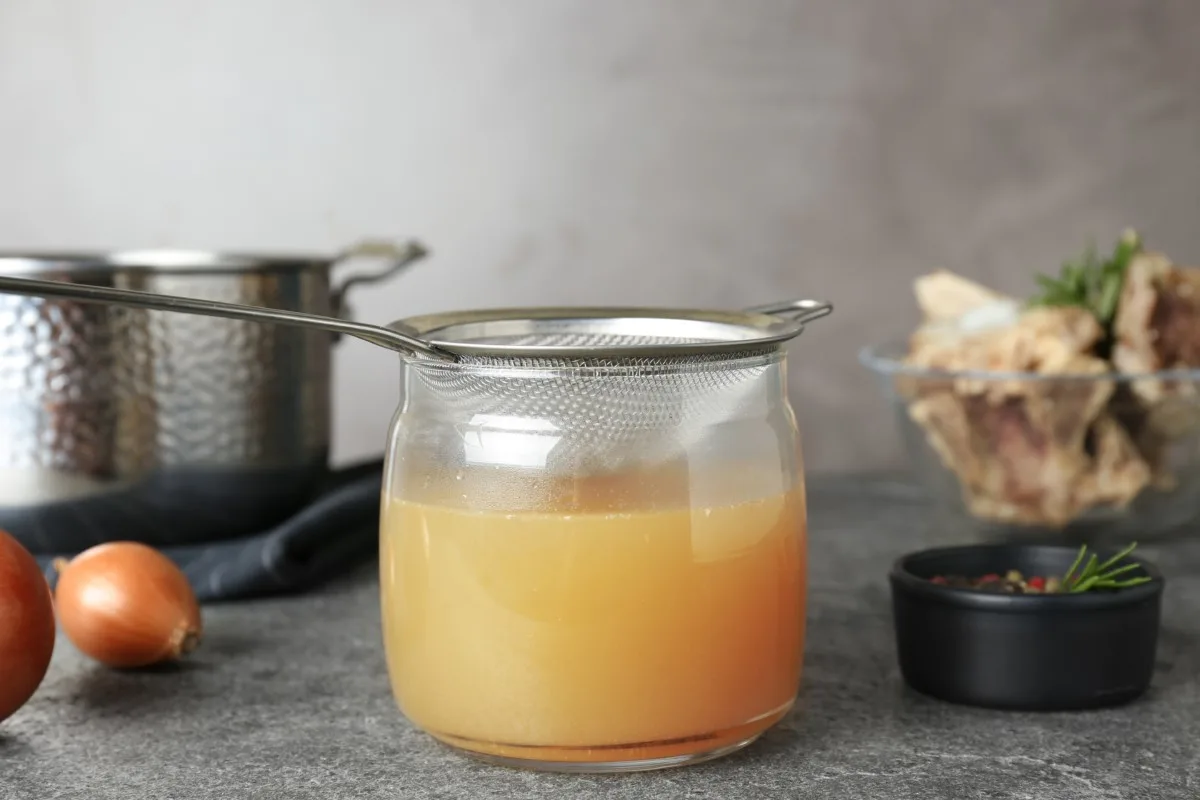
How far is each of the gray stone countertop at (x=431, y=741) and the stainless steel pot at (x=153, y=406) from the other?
0.20 metres

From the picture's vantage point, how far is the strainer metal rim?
0.74 meters

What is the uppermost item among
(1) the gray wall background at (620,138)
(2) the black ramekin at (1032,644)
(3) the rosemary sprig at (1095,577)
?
(1) the gray wall background at (620,138)

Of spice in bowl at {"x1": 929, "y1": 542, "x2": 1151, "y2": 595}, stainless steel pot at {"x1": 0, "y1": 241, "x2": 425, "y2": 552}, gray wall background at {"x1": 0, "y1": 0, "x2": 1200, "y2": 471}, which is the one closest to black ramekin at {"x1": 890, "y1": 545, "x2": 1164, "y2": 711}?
spice in bowl at {"x1": 929, "y1": 542, "x2": 1151, "y2": 595}

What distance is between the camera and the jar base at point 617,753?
78 cm

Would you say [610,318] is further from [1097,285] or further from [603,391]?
[1097,285]

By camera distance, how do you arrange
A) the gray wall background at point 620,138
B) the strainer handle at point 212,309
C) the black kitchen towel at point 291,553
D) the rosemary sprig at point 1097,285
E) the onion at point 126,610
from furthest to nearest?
the gray wall background at point 620,138
the rosemary sprig at point 1097,285
the black kitchen towel at point 291,553
the onion at point 126,610
the strainer handle at point 212,309

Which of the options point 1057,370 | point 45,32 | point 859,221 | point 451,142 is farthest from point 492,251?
point 1057,370

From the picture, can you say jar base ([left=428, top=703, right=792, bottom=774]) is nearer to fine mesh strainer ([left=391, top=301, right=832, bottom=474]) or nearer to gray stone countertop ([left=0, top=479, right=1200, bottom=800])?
gray stone countertop ([left=0, top=479, right=1200, bottom=800])

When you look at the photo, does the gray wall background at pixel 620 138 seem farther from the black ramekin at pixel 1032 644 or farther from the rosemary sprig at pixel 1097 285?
the black ramekin at pixel 1032 644

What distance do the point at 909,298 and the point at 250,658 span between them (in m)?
1.13

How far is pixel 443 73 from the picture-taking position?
1.83 m

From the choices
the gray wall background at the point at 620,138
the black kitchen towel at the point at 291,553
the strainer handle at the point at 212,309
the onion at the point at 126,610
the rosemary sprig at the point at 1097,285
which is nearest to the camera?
the strainer handle at the point at 212,309

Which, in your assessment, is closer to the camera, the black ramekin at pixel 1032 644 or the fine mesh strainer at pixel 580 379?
the fine mesh strainer at pixel 580 379

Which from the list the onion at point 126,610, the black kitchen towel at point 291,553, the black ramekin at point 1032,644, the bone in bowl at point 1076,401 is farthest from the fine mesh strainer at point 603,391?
the bone in bowl at point 1076,401
